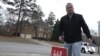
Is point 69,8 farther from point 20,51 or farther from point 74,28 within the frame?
point 20,51

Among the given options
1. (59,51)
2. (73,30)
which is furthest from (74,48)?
(59,51)

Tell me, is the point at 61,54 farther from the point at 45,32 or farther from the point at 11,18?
the point at 45,32

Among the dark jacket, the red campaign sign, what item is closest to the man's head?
the dark jacket

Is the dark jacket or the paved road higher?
the dark jacket

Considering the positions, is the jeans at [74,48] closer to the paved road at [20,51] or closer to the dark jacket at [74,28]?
the dark jacket at [74,28]

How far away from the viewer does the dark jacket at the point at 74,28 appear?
7.71 m

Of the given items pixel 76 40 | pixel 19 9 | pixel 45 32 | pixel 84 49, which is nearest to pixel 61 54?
pixel 76 40

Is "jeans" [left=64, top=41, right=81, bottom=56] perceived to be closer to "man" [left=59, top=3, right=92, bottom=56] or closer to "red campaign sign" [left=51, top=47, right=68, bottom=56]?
"man" [left=59, top=3, right=92, bottom=56]

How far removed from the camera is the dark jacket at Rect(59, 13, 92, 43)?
7711 mm

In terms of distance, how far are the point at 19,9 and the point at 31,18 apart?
405 cm

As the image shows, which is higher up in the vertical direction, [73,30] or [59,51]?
[73,30]

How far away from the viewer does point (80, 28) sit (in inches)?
309

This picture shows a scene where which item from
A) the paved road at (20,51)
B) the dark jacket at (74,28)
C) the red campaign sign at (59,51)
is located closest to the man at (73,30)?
the dark jacket at (74,28)

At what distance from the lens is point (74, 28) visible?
25.3 feet
